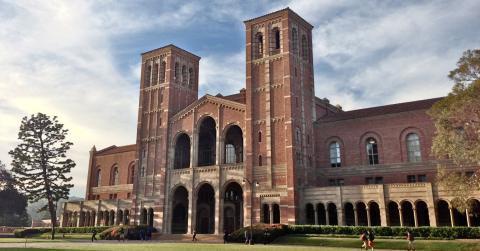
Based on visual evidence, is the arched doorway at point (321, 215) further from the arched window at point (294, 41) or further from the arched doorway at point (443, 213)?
the arched window at point (294, 41)

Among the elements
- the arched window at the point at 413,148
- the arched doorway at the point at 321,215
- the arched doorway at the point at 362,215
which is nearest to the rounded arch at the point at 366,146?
the arched window at the point at 413,148

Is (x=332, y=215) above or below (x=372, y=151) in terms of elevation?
below

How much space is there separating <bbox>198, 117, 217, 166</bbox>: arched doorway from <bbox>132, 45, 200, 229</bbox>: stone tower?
4.83 meters

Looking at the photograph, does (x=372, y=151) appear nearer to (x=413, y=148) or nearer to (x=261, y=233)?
(x=413, y=148)

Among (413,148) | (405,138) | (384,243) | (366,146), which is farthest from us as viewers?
(366,146)

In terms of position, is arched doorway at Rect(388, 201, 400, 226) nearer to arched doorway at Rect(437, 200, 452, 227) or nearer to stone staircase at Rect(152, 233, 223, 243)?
arched doorway at Rect(437, 200, 452, 227)

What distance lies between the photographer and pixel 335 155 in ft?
160

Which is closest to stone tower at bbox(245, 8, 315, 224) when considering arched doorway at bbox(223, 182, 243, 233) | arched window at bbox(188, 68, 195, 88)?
arched doorway at bbox(223, 182, 243, 233)

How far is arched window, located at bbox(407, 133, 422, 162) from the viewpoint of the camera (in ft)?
144

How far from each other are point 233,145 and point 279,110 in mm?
10534

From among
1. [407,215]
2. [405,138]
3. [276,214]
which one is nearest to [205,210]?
[276,214]

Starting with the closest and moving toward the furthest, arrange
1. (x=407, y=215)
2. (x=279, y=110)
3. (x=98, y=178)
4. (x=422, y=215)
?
(x=422, y=215) < (x=407, y=215) < (x=279, y=110) < (x=98, y=178)

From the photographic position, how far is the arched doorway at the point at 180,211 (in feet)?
181

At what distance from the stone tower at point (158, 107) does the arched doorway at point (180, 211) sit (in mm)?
2003
